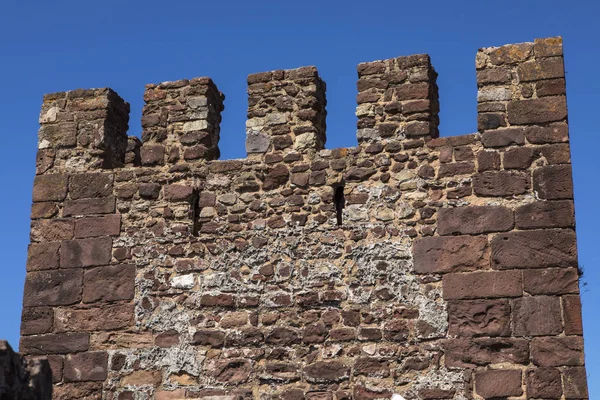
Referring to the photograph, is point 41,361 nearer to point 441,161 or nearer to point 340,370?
point 340,370

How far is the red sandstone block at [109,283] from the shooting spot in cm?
820

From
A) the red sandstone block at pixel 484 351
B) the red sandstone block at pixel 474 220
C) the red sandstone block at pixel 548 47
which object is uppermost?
the red sandstone block at pixel 548 47

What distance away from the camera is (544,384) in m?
6.98

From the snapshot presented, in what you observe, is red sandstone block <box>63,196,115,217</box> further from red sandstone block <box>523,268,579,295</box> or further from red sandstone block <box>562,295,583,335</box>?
red sandstone block <box>562,295,583,335</box>

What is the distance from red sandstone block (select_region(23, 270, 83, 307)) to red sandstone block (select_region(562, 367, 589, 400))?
14.5 ft

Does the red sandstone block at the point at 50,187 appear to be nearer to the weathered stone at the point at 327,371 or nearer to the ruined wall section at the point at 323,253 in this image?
the ruined wall section at the point at 323,253

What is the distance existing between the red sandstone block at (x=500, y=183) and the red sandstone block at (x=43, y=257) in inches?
159

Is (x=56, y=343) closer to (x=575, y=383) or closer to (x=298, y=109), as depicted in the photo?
(x=298, y=109)

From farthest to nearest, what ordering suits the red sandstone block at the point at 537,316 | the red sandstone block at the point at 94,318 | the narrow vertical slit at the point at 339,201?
the red sandstone block at the point at 94,318 → the narrow vertical slit at the point at 339,201 → the red sandstone block at the point at 537,316

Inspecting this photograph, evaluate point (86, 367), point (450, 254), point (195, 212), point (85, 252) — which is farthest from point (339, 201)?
point (86, 367)

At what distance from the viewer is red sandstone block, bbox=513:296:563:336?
7.08m

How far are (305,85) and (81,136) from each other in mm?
2353

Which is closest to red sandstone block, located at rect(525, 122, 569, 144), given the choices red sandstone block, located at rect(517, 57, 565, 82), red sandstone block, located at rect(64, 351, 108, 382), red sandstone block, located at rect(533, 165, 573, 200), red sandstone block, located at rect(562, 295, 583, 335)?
red sandstone block, located at rect(533, 165, 573, 200)

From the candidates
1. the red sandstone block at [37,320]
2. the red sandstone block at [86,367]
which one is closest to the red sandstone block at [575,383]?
the red sandstone block at [86,367]
